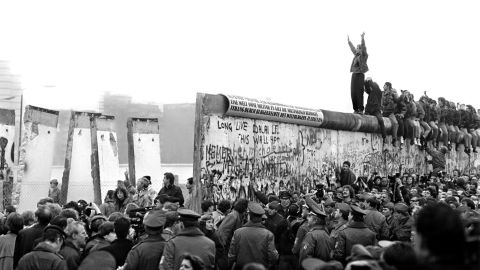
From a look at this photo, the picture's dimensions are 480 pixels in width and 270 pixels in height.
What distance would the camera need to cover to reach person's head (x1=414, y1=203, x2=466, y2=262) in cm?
422

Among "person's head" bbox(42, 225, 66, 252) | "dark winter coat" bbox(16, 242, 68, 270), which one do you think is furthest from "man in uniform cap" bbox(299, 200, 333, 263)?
"dark winter coat" bbox(16, 242, 68, 270)

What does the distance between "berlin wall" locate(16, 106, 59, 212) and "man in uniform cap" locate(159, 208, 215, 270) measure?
9209mm

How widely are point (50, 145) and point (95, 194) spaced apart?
2026 mm

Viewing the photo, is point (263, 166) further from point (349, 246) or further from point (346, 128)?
point (349, 246)

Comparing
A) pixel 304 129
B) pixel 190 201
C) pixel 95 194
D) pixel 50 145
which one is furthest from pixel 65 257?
pixel 304 129

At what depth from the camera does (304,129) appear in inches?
840

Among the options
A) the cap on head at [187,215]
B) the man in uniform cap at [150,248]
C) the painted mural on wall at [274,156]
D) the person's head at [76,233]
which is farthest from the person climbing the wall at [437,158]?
the person's head at [76,233]

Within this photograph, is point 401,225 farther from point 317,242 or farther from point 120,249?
point 120,249

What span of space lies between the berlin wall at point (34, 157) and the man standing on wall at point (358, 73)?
455 inches

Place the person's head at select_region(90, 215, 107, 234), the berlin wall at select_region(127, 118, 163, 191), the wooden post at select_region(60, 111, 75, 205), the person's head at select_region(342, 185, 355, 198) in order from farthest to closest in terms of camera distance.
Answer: the berlin wall at select_region(127, 118, 163, 191) → the wooden post at select_region(60, 111, 75, 205) → the person's head at select_region(342, 185, 355, 198) → the person's head at select_region(90, 215, 107, 234)

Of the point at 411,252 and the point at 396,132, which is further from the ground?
the point at 396,132

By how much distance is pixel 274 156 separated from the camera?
773 inches

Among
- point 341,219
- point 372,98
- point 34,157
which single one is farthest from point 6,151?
point 372,98

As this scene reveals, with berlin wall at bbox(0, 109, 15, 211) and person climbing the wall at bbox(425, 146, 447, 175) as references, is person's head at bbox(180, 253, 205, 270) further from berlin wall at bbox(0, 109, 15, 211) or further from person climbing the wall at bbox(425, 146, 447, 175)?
person climbing the wall at bbox(425, 146, 447, 175)
